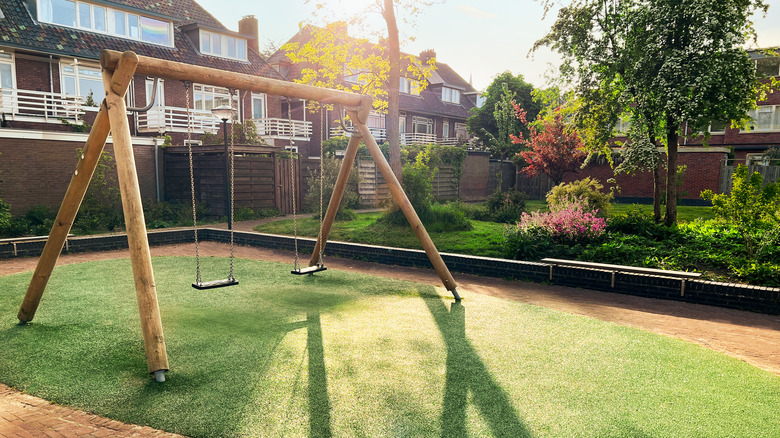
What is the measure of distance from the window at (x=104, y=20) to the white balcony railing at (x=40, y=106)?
356cm

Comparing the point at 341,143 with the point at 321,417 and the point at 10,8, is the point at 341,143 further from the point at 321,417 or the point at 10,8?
the point at 321,417

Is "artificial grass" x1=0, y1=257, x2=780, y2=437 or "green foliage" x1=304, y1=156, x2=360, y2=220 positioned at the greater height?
"green foliage" x1=304, y1=156, x2=360, y2=220

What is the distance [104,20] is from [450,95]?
30.0 meters

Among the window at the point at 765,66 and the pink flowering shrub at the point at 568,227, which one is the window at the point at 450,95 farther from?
the pink flowering shrub at the point at 568,227

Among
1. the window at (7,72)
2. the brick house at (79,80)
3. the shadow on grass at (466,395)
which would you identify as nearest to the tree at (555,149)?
the brick house at (79,80)

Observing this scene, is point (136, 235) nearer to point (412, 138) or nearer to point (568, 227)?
point (568, 227)

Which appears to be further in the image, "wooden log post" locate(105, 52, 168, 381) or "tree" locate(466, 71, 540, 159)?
"tree" locate(466, 71, 540, 159)

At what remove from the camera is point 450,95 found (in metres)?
45.5

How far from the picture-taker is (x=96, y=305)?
264 inches

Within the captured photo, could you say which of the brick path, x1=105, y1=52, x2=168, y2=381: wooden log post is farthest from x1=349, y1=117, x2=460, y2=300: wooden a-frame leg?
the brick path

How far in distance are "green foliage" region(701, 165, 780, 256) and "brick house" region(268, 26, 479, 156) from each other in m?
23.7

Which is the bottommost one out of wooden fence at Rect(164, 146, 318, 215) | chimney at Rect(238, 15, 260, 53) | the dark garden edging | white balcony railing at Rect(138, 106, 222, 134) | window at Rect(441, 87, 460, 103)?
the dark garden edging

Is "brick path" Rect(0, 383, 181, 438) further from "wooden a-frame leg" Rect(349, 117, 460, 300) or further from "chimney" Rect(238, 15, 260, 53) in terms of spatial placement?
"chimney" Rect(238, 15, 260, 53)

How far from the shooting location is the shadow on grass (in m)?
3.54
